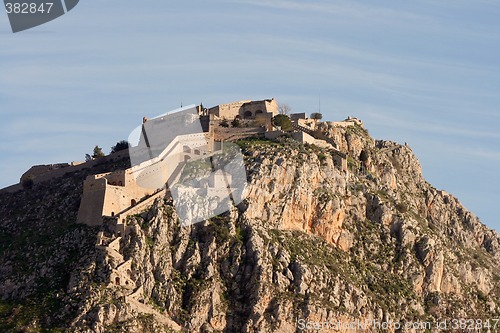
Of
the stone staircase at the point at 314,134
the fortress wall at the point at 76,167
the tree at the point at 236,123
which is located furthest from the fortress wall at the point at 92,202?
the stone staircase at the point at 314,134

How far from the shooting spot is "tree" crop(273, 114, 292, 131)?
7032 inches

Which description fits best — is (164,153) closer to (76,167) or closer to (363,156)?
(76,167)

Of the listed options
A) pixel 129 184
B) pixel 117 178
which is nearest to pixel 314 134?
pixel 129 184

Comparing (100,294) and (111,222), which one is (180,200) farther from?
(100,294)

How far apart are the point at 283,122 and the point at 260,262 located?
3109cm

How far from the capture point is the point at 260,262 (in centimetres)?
15162

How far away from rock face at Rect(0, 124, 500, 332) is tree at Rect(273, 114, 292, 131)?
559cm

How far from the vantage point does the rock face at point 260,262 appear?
146 m

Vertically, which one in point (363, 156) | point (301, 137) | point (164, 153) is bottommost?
point (164, 153)

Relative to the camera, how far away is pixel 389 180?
18512 cm

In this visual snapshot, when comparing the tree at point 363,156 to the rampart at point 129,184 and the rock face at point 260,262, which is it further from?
the rampart at point 129,184

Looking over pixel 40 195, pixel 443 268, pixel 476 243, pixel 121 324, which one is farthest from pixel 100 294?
pixel 476 243

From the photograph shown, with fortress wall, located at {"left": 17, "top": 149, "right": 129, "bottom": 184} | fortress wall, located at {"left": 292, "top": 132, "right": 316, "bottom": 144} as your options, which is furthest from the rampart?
fortress wall, located at {"left": 292, "top": 132, "right": 316, "bottom": 144}

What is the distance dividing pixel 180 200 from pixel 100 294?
61.0ft
